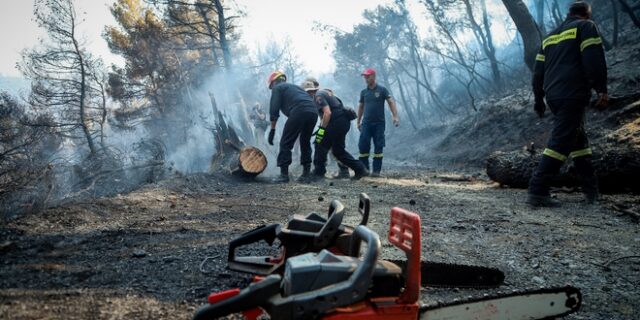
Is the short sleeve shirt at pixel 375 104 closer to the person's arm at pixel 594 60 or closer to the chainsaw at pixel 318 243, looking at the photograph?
the person's arm at pixel 594 60

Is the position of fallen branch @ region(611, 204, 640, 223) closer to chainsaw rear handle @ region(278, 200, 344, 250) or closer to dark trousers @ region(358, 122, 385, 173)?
chainsaw rear handle @ region(278, 200, 344, 250)

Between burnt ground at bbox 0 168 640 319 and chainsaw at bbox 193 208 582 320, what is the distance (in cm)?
56

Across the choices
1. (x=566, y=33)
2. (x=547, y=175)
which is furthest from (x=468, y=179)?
(x=566, y=33)

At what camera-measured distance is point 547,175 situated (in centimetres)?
381

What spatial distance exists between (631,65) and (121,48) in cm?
1918

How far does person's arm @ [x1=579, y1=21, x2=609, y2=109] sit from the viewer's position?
3.51 m

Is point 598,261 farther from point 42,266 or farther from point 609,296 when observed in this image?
point 42,266

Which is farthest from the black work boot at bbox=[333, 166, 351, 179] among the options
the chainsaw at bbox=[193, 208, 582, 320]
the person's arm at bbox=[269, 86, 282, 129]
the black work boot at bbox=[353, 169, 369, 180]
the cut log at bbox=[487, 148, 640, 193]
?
the chainsaw at bbox=[193, 208, 582, 320]

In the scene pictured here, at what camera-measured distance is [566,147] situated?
373 centimetres

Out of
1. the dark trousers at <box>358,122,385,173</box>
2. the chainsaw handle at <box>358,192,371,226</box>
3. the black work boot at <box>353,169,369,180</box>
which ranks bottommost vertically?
the black work boot at <box>353,169,369,180</box>

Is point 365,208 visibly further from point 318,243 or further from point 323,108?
point 323,108

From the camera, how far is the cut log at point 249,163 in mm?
6637

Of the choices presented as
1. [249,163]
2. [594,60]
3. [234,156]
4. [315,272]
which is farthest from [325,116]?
[315,272]

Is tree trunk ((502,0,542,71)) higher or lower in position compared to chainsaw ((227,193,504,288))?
higher
